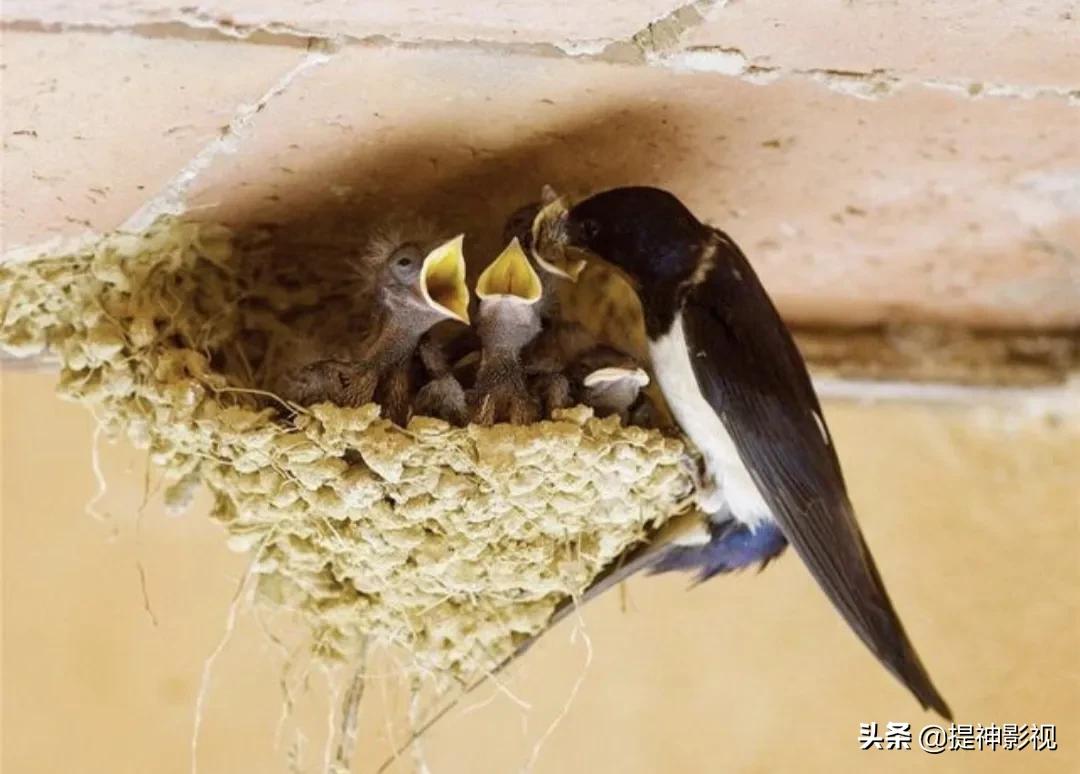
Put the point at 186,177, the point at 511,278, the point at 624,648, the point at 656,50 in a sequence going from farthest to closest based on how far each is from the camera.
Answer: the point at 624,648
the point at 511,278
the point at 186,177
the point at 656,50

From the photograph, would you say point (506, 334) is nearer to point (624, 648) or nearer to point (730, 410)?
point (730, 410)

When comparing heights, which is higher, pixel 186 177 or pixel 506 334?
pixel 186 177

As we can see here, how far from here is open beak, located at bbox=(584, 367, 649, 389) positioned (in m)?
2.05

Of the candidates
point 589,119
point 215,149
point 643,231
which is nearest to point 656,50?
point 589,119

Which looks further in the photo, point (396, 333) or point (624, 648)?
point (624, 648)

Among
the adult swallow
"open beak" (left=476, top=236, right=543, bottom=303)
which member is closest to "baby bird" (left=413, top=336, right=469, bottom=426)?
"open beak" (left=476, top=236, right=543, bottom=303)

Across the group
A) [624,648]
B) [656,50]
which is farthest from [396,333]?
[624,648]

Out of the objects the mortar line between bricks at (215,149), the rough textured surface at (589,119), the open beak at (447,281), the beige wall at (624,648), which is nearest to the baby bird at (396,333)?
the open beak at (447,281)

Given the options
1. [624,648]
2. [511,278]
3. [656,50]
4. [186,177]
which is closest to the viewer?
[656,50]

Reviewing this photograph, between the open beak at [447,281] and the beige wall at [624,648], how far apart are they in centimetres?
57

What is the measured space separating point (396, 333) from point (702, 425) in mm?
397

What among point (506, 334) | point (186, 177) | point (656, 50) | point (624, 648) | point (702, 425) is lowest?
point (624, 648)

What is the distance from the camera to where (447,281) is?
210 cm

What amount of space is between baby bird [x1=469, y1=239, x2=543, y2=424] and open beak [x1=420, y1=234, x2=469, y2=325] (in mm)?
27
